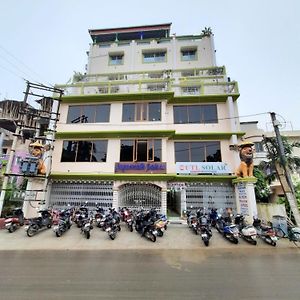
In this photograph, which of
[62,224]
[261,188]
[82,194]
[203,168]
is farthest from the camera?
[261,188]

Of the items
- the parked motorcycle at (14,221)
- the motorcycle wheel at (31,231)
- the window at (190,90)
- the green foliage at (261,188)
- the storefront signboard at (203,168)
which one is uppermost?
the window at (190,90)

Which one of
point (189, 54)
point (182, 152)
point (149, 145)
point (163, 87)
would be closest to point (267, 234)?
point (182, 152)

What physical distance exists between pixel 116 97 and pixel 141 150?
13.6 ft

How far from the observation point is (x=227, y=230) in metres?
8.27

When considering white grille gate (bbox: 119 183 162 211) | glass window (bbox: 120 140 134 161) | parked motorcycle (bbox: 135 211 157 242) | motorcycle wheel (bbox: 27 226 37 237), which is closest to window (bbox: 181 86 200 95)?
glass window (bbox: 120 140 134 161)

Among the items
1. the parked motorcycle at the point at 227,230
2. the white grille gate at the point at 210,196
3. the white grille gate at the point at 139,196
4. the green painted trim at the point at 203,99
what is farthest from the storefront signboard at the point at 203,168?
the green painted trim at the point at 203,99

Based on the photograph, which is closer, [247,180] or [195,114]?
[247,180]

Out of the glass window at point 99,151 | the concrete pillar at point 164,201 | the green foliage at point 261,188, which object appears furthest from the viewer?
the green foliage at point 261,188

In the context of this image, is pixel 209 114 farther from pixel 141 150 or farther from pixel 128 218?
pixel 128 218

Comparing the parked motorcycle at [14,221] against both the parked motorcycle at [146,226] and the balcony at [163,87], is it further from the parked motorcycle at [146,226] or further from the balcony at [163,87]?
the balcony at [163,87]

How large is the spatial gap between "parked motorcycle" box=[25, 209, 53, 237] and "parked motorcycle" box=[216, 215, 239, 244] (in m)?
8.32

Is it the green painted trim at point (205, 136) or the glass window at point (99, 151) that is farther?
the glass window at point (99, 151)

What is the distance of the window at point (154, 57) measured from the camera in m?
20.8

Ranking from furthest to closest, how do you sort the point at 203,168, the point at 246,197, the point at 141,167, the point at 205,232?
the point at 141,167, the point at 203,168, the point at 246,197, the point at 205,232
